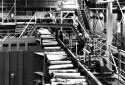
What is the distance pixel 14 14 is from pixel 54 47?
864cm

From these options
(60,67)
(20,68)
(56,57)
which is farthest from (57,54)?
(20,68)

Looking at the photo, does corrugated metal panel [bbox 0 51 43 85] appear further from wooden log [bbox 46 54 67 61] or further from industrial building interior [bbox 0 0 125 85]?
wooden log [bbox 46 54 67 61]

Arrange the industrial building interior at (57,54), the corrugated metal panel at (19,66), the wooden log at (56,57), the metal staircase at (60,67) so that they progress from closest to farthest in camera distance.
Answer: the metal staircase at (60,67) → the industrial building interior at (57,54) → the wooden log at (56,57) → the corrugated metal panel at (19,66)

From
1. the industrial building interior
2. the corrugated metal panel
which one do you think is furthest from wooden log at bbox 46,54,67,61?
the corrugated metal panel

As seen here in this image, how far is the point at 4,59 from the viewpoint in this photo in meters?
11.8

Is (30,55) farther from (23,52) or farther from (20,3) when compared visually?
(20,3)

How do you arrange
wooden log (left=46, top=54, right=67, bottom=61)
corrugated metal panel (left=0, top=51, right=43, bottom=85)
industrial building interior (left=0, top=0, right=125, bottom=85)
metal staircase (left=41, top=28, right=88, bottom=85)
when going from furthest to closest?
1. corrugated metal panel (left=0, top=51, right=43, bottom=85)
2. wooden log (left=46, top=54, right=67, bottom=61)
3. industrial building interior (left=0, top=0, right=125, bottom=85)
4. metal staircase (left=41, top=28, right=88, bottom=85)

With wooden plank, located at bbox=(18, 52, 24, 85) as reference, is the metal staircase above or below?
above

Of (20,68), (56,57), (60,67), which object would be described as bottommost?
(20,68)

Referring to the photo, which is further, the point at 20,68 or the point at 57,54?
the point at 20,68

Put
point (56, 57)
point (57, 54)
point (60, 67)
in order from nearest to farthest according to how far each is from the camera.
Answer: point (60, 67) → point (56, 57) → point (57, 54)

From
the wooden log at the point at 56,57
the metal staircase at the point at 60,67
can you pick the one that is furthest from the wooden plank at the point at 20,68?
the wooden log at the point at 56,57

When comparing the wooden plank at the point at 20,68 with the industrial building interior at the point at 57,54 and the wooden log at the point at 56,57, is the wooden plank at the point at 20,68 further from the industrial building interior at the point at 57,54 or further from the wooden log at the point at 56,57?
the wooden log at the point at 56,57

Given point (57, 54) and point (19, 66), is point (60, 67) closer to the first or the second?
point (57, 54)
